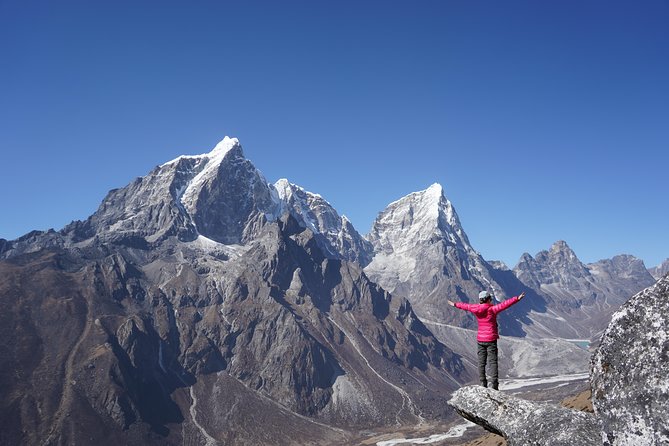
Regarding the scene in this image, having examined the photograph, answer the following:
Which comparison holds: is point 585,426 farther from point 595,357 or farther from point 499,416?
point 499,416

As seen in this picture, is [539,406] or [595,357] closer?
[595,357]

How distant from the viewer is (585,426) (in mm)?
13734

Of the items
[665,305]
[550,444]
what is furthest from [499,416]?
[665,305]

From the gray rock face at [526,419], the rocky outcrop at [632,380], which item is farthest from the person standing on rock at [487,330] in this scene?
the rocky outcrop at [632,380]

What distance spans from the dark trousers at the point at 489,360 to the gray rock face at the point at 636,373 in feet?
26.2

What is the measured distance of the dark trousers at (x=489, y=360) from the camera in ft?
66.9

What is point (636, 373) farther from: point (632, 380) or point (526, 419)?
point (526, 419)

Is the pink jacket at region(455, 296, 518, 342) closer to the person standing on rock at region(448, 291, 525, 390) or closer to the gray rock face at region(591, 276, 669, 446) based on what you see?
the person standing on rock at region(448, 291, 525, 390)

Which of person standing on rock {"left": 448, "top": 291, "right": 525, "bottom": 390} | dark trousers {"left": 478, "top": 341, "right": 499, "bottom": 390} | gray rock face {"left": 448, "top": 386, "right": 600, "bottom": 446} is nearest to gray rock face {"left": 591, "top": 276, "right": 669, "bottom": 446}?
gray rock face {"left": 448, "top": 386, "right": 600, "bottom": 446}

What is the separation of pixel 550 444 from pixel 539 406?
1840 millimetres

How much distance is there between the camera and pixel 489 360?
20.8 m

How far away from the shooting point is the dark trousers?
20.4 metres

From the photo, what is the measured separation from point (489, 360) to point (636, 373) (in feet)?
30.8

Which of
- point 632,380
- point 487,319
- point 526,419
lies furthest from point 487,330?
point 632,380
